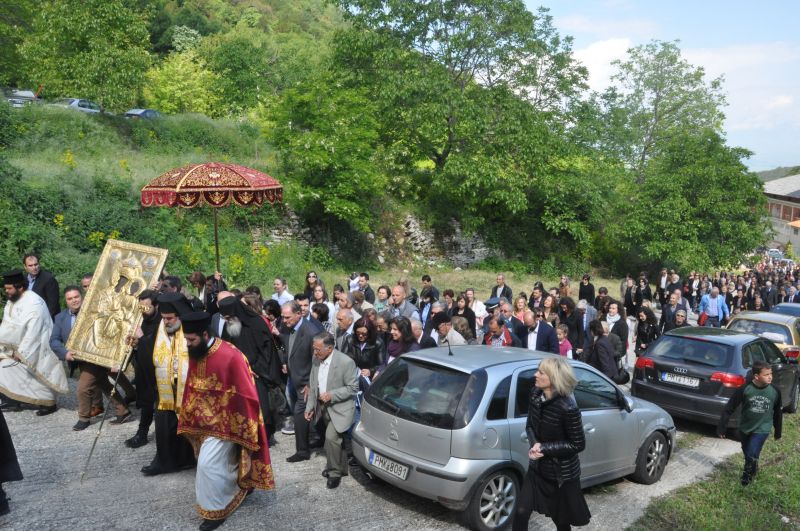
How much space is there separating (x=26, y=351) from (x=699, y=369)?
30.0ft

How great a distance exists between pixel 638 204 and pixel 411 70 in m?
12.5

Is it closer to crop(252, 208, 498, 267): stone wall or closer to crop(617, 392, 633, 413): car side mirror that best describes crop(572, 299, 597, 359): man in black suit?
crop(617, 392, 633, 413): car side mirror

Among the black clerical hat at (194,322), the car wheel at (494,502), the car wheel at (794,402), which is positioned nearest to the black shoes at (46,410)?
the black clerical hat at (194,322)

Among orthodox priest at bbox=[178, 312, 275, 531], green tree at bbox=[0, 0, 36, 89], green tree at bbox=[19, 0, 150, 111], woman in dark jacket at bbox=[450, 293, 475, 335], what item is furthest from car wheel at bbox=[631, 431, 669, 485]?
green tree at bbox=[0, 0, 36, 89]

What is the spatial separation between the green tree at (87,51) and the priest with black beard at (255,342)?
16.9m

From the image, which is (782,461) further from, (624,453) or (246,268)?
(246,268)

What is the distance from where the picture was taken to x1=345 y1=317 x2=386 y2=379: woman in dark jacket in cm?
765

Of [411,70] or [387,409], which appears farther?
[411,70]

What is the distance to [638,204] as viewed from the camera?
2900 cm

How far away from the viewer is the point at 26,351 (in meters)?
7.91

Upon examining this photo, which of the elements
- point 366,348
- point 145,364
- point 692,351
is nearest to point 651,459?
point 692,351

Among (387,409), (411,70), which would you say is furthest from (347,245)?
(387,409)

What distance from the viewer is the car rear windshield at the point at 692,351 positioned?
9234 millimetres

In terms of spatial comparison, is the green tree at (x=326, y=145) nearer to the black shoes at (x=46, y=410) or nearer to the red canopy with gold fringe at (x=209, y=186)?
the red canopy with gold fringe at (x=209, y=186)
